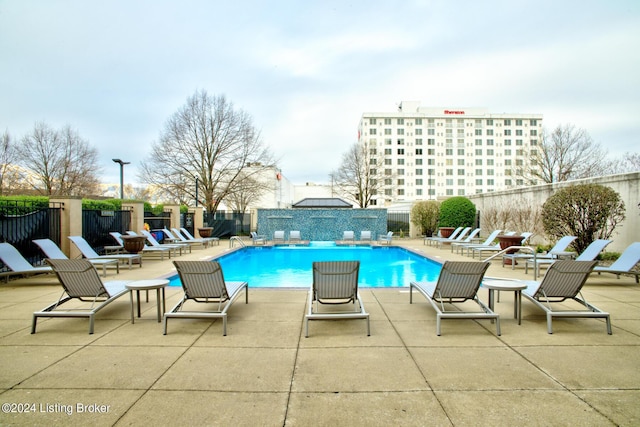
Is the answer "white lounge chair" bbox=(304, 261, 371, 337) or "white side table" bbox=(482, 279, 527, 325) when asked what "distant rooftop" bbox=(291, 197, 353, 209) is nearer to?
"white side table" bbox=(482, 279, 527, 325)

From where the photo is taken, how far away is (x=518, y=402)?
268 centimetres

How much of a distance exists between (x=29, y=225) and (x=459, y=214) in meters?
18.9

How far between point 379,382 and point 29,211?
435 inches

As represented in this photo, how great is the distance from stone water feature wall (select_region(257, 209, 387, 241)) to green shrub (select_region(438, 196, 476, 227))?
421 centimetres

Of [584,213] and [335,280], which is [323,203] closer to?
[584,213]

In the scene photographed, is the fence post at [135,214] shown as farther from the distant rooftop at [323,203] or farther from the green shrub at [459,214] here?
the distant rooftop at [323,203]

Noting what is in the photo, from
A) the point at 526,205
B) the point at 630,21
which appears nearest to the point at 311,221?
the point at 526,205

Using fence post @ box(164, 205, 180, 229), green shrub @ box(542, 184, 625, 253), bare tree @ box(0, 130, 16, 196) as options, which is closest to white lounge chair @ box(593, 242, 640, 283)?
green shrub @ box(542, 184, 625, 253)

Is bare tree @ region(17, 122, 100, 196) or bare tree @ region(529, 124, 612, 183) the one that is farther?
bare tree @ region(17, 122, 100, 196)

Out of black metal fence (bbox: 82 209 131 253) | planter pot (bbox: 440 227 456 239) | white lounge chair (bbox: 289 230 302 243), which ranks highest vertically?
black metal fence (bbox: 82 209 131 253)

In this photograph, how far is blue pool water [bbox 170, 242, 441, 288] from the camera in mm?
10016

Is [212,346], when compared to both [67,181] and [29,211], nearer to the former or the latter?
[29,211]

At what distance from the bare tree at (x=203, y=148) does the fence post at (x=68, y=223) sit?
45.9 ft

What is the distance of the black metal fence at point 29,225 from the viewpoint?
893 centimetres
